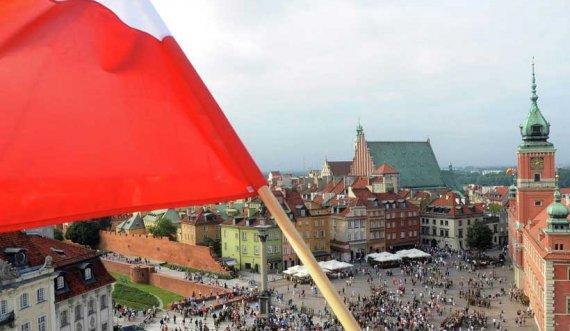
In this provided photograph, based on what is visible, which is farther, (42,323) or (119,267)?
(119,267)

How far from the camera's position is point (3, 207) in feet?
10.9

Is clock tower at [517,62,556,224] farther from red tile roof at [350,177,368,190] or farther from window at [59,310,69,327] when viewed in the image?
window at [59,310,69,327]

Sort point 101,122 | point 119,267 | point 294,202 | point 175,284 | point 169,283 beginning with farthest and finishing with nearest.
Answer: point 294,202 < point 119,267 < point 169,283 < point 175,284 < point 101,122

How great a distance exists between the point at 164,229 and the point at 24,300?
42503 millimetres

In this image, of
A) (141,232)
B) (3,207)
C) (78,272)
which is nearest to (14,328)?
(78,272)

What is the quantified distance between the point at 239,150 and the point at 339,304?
1082 mm

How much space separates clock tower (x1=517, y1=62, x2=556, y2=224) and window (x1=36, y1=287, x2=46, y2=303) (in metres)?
36.4

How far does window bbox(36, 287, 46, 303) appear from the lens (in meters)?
23.2

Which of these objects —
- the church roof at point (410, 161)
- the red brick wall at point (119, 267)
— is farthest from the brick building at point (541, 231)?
the red brick wall at point (119, 267)

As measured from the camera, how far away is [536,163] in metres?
46.8

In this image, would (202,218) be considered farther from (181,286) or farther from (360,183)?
(360,183)

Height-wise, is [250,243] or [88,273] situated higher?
[88,273]

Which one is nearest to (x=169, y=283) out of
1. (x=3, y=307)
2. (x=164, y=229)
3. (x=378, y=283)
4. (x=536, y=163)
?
(x=378, y=283)

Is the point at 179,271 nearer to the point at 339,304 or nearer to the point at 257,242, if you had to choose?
the point at 257,242
